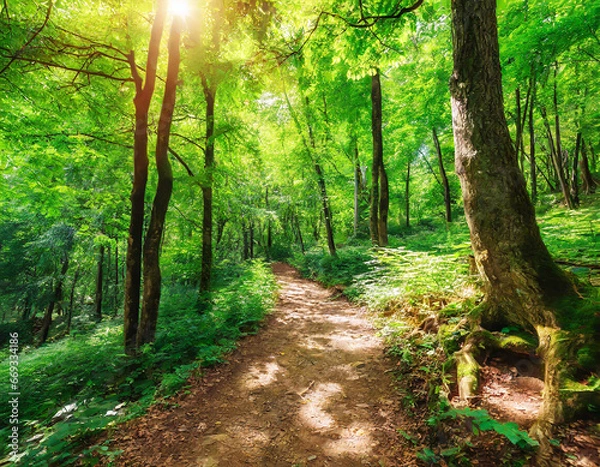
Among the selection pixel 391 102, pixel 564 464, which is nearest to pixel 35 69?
pixel 564 464

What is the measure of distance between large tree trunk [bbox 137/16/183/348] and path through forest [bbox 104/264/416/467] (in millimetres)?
1677

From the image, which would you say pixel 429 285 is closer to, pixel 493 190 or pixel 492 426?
pixel 493 190

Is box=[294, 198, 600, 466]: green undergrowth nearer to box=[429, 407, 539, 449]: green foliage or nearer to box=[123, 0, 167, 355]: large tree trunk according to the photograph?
box=[429, 407, 539, 449]: green foliage

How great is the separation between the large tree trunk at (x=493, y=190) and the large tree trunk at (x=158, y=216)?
4693 millimetres

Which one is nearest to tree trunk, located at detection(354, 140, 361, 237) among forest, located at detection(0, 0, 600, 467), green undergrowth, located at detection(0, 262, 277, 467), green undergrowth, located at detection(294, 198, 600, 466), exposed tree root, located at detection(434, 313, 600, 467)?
forest, located at detection(0, 0, 600, 467)

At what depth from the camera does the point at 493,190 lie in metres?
2.80

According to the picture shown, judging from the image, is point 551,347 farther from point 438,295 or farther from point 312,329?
point 312,329

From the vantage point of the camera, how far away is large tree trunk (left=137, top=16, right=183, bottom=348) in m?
4.88

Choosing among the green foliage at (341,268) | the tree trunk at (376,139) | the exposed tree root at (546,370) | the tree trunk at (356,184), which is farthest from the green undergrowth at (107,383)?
the tree trunk at (356,184)

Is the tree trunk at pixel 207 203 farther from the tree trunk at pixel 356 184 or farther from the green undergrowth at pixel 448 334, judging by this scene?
the tree trunk at pixel 356 184

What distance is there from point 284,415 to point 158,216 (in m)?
4.05

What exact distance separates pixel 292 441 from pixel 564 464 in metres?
2.22

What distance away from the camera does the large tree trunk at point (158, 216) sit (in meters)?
4.88

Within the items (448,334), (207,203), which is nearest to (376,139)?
(207,203)
